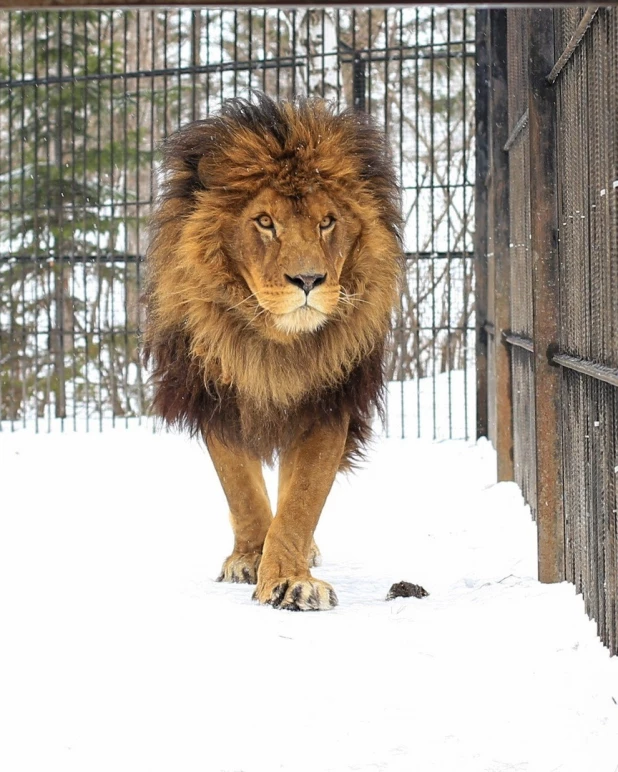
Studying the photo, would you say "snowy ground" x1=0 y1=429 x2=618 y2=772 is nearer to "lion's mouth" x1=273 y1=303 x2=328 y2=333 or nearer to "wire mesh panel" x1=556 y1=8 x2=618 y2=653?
"wire mesh panel" x1=556 y1=8 x2=618 y2=653

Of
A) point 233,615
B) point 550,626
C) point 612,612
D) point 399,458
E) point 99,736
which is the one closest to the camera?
point 99,736

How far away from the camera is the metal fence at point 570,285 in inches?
120

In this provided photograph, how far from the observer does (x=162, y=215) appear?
4449 millimetres

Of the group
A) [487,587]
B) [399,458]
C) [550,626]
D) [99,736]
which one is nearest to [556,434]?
[487,587]

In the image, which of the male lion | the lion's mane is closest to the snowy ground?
the male lion

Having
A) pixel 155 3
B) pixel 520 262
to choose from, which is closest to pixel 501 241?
pixel 520 262

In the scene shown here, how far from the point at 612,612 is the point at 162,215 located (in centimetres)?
236

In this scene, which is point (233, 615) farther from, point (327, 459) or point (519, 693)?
point (519, 693)

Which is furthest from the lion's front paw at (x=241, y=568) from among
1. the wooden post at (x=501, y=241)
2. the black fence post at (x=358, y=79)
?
the black fence post at (x=358, y=79)

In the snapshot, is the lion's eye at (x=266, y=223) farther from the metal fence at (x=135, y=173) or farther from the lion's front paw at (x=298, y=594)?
the metal fence at (x=135, y=173)

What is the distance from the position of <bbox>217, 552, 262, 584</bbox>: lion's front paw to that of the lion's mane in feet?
1.37

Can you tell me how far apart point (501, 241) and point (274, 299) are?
9.73ft

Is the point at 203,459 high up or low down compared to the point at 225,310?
down

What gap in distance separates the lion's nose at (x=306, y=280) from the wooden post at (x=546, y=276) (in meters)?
0.83
